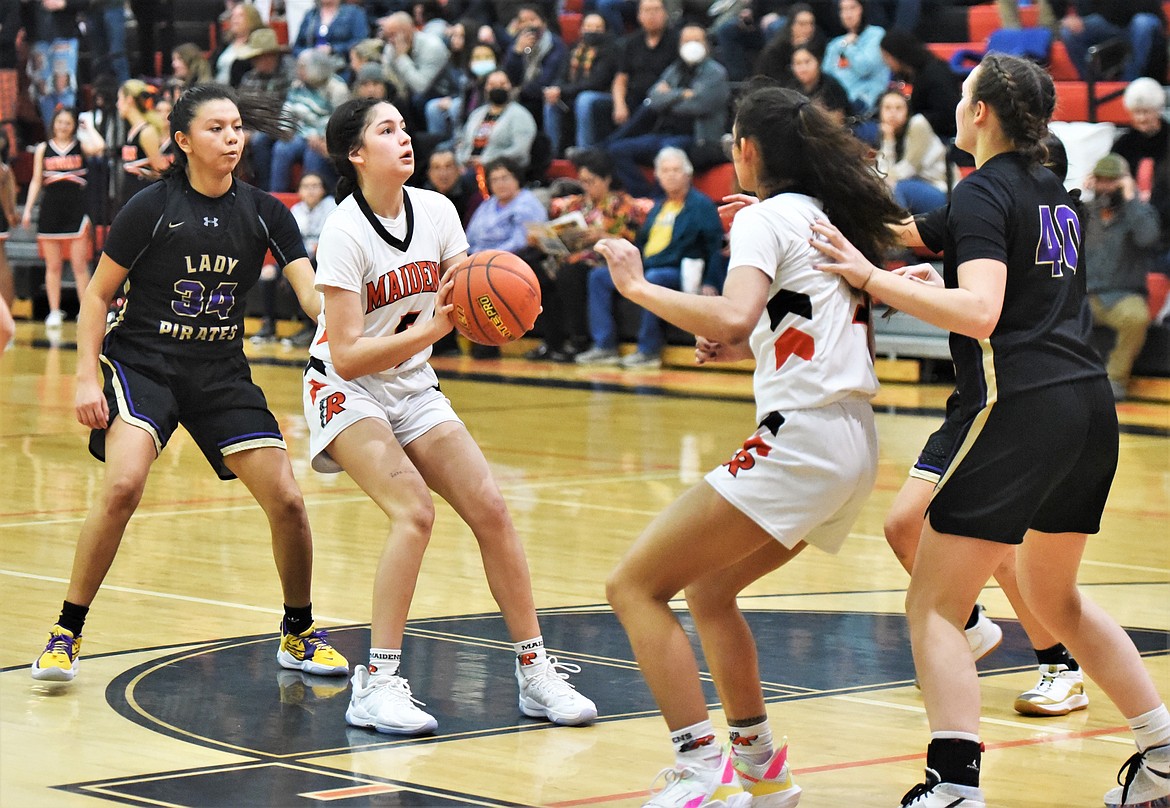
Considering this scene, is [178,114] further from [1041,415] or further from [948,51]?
[948,51]

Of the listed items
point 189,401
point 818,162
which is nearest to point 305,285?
point 189,401

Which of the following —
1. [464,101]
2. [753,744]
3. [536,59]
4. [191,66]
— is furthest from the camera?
[191,66]

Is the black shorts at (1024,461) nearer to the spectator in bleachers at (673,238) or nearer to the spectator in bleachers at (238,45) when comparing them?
the spectator in bleachers at (673,238)

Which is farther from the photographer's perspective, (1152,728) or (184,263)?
(184,263)

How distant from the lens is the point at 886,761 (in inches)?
186

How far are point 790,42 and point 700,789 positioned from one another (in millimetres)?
11618

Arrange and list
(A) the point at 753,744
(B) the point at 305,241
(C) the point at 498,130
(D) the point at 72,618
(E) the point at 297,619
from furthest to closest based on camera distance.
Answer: (B) the point at 305,241
(C) the point at 498,130
(E) the point at 297,619
(D) the point at 72,618
(A) the point at 753,744

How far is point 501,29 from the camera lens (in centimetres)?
1827

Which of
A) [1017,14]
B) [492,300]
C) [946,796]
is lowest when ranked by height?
[946,796]

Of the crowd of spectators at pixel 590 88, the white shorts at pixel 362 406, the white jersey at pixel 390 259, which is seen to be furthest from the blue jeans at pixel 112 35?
the white shorts at pixel 362 406

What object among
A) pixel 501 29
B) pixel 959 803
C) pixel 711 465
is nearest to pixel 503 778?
pixel 959 803

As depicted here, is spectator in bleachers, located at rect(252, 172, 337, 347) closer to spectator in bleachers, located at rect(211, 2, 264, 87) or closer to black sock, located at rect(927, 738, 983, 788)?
spectator in bleachers, located at rect(211, 2, 264, 87)

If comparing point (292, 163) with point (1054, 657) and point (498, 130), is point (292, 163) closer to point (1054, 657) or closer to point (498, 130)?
point (498, 130)

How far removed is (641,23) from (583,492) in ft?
26.6
